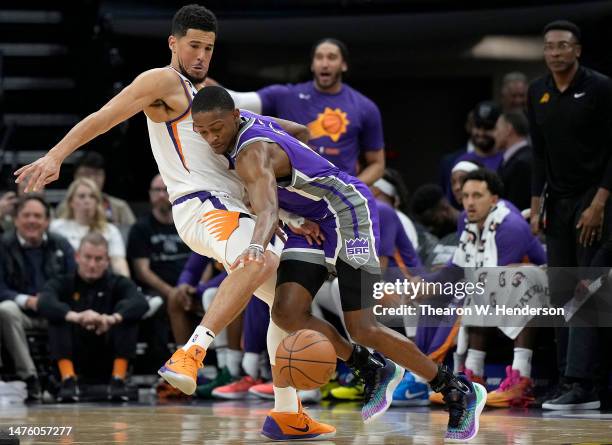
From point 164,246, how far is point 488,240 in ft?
10.7

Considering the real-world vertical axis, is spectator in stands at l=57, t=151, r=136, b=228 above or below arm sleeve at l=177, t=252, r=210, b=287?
above

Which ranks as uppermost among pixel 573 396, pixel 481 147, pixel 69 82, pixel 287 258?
pixel 69 82

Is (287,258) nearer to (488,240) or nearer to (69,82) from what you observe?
(488,240)

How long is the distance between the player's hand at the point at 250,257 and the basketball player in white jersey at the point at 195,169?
207 millimetres

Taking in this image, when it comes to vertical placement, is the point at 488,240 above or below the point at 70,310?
above

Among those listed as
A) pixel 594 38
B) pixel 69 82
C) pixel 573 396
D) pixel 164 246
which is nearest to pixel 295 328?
pixel 573 396

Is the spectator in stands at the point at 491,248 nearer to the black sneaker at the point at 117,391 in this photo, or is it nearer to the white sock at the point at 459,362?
the white sock at the point at 459,362

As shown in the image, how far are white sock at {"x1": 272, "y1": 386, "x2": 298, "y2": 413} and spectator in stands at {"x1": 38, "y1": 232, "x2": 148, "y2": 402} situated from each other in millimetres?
3363

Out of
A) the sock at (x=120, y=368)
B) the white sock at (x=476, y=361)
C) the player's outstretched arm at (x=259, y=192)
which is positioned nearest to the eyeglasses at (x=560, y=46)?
the white sock at (x=476, y=361)

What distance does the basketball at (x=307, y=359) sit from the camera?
546 centimetres

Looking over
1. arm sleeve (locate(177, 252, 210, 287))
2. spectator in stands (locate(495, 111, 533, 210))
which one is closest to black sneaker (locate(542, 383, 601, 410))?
spectator in stands (locate(495, 111, 533, 210))

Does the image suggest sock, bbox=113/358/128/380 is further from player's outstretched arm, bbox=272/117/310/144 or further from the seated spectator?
player's outstretched arm, bbox=272/117/310/144

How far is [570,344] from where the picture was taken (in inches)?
297

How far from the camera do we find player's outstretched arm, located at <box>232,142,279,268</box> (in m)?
5.23
